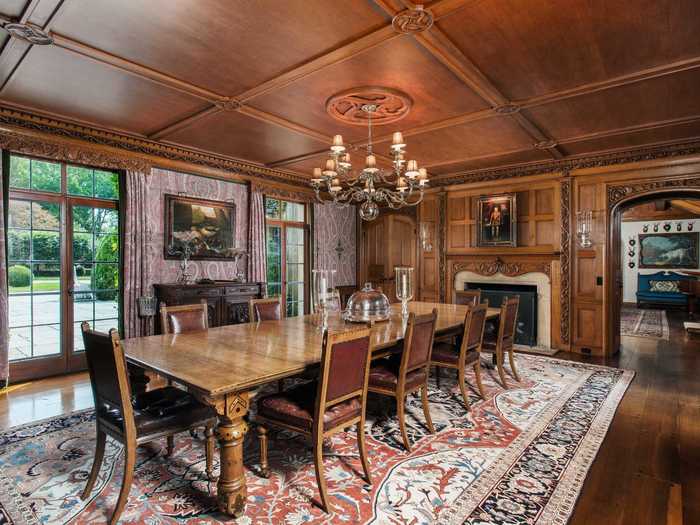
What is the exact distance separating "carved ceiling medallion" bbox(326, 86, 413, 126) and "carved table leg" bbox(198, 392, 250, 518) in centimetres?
256

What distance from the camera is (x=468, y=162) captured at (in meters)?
5.70

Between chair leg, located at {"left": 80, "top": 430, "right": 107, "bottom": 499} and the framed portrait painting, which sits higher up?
the framed portrait painting

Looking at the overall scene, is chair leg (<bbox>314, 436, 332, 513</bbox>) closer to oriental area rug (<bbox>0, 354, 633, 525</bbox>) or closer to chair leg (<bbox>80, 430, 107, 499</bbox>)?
oriental area rug (<bbox>0, 354, 633, 525</bbox>)

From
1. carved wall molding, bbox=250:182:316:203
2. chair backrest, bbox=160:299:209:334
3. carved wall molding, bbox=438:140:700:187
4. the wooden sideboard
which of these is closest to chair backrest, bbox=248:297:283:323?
chair backrest, bbox=160:299:209:334

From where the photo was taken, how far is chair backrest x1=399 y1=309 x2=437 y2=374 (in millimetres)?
2633

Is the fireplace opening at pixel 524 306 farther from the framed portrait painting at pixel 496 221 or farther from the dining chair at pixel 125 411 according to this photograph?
the dining chair at pixel 125 411

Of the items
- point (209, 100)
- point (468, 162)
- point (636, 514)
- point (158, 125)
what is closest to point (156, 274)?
point (158, 125)

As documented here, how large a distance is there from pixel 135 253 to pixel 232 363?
3270 mm

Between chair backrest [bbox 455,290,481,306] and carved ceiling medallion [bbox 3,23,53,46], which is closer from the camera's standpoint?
carved ceiling medallion [bbox 3,23,53,46]

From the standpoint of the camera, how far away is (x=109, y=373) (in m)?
1.94

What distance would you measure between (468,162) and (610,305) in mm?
2773

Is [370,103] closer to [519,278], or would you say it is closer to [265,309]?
[265,309]

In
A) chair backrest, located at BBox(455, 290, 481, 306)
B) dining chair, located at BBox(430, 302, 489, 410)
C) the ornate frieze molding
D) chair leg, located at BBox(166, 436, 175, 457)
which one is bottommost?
chair leg, located at BBox(166, 436, 175, 457)

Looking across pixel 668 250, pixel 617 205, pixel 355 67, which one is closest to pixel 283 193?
pixel 355 67
